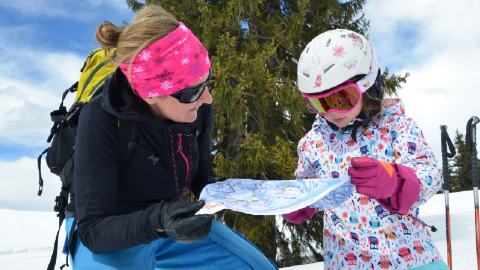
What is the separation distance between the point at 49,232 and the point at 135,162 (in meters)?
8.92

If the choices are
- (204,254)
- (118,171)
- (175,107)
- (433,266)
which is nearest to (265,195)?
(204,254)

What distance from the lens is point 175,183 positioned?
2162 mm

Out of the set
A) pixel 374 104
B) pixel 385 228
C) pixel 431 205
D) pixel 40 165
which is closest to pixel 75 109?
pixel 40 165

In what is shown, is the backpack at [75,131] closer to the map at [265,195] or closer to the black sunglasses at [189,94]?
the black sunglasses at [189,94]

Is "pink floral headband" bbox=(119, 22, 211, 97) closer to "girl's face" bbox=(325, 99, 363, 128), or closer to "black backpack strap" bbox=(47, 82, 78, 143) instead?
"black backpack strap" bbox=(47, 82, 78, 143)

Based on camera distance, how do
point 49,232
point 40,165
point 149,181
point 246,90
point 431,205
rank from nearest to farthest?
1. point 149,181
2. point 40,165
3. point 246,90
4. point 49,232
5. point 431,205

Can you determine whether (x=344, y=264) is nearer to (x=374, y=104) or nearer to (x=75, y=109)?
(x=374, y=104)

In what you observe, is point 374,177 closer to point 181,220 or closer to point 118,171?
point 181,220

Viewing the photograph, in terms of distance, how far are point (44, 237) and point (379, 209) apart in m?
9.18

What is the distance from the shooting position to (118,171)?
1978mm

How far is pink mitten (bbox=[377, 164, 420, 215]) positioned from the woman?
31.8 inches

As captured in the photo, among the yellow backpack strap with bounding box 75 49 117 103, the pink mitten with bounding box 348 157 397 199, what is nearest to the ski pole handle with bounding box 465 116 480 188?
the pink mitten with bounding box 348 157 397 199

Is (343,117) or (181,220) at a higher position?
(343,117)

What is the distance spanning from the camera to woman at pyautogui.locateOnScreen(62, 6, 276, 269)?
1.78 metres
